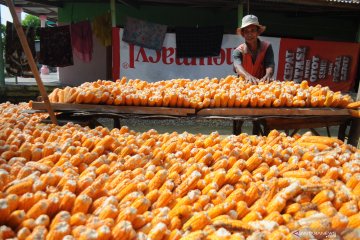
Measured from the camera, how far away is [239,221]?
1681 mm

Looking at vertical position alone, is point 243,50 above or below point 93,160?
above

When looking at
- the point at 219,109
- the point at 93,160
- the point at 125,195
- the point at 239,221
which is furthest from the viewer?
the point at 219,109

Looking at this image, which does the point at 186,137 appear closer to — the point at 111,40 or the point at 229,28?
the point at 111,40

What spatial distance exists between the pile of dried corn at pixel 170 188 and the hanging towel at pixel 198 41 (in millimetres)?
6904

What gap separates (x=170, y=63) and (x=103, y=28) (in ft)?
7.61

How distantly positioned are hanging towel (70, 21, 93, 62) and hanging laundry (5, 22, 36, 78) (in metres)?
1.39

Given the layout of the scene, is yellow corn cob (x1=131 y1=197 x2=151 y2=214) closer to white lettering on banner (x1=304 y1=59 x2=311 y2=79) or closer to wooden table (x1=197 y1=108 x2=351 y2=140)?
wooden table (x1=197 y1=108 x2=351 y2=140)

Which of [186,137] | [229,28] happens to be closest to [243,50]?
[186,137]

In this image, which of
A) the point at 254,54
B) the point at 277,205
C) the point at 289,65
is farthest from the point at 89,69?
the point at 277,205

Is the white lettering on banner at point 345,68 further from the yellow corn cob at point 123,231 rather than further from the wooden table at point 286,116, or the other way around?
the yellow corn cob at point 123,231

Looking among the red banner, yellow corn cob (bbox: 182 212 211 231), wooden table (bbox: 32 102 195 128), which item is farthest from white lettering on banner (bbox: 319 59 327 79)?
yellow corn cob (bbox: 182 212 211 231)

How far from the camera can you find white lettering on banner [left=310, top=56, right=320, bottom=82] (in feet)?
33.0

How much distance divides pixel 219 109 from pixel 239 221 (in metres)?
2.28

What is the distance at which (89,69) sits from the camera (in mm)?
11609
